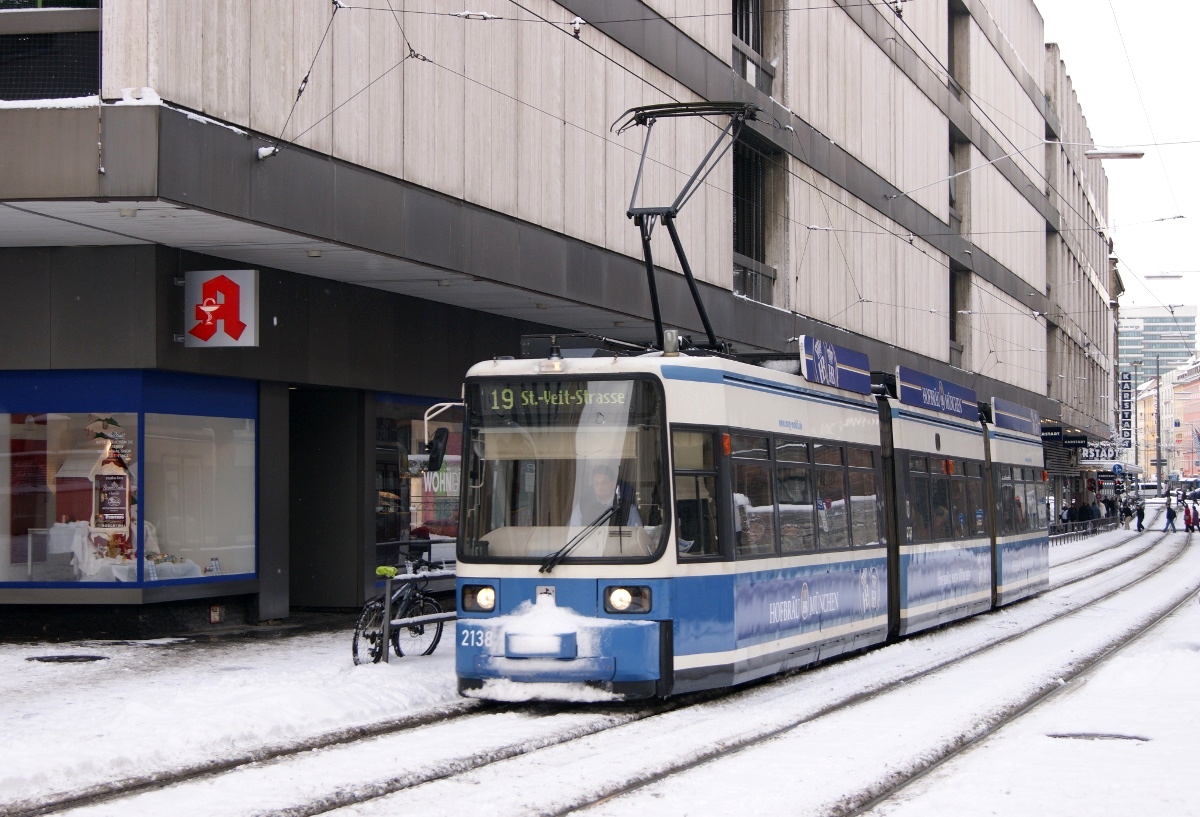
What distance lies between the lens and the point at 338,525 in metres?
19.5

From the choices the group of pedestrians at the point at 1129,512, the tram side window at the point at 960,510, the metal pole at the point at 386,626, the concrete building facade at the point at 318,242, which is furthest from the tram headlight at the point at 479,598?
the group of pedestrians at the point at 1129,512

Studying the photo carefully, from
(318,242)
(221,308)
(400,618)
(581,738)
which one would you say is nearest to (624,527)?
(581,738)

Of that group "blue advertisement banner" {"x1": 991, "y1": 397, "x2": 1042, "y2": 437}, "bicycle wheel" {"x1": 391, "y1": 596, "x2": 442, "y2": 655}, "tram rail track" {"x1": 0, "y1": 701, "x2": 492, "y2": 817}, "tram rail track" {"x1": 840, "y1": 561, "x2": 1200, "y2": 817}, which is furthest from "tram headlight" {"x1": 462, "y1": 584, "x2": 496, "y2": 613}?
"blue advertisement banner" {"x1": 991, "y1": 397, "x2": 1042, "y2": 437}

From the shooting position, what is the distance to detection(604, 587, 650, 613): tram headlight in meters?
11.1

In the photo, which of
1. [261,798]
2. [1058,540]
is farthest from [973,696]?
[1058,540]

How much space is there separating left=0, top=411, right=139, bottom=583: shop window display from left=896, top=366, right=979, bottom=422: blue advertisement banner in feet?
28.1

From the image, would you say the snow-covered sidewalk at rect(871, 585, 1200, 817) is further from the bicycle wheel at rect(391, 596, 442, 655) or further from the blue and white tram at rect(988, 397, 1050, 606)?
the blue and white tram at rect(988, 397, 1050, 606)

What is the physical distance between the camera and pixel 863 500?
50.7ft

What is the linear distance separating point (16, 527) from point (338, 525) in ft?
14.7

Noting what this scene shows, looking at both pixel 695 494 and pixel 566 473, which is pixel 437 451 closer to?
pixel 566 473

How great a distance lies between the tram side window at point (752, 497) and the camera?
1219 centimetres

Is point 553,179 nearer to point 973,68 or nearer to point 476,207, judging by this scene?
point 476,207

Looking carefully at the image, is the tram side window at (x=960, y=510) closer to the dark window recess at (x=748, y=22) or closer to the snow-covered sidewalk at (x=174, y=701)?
the snow-covered sidewalk at (x=174, y=701)

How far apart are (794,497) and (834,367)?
2.02 m
